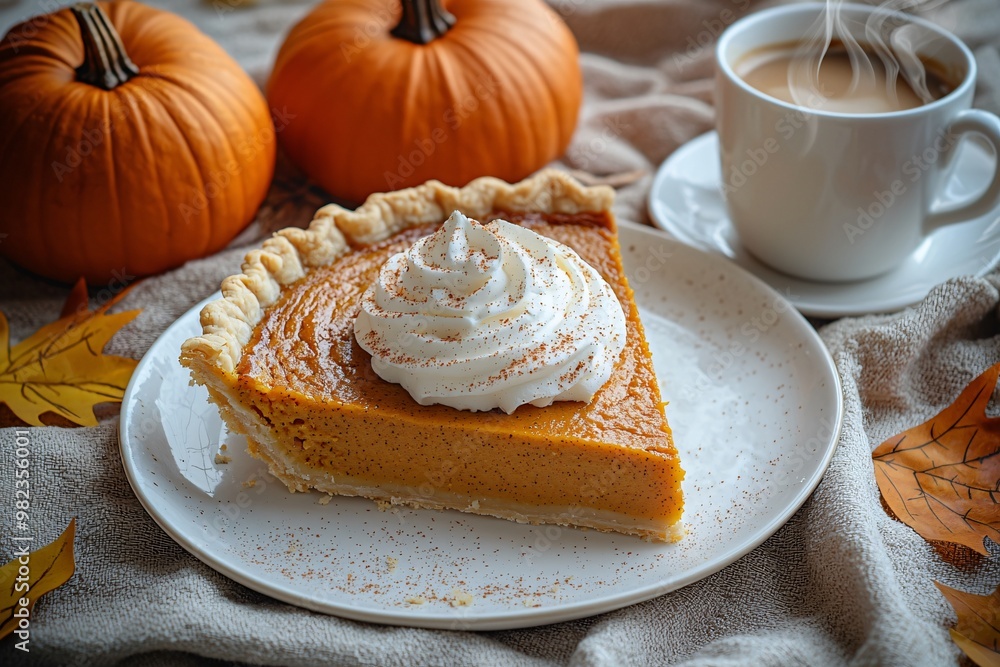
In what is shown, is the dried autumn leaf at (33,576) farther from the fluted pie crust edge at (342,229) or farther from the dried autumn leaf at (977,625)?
the dried autumn leaf at (977,625)

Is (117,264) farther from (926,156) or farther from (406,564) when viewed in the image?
(926,156)

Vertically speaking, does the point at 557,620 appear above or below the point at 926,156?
below

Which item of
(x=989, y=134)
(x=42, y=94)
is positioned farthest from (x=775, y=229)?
(x=42, y=94)
